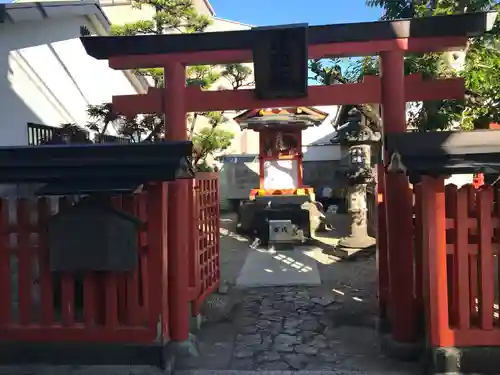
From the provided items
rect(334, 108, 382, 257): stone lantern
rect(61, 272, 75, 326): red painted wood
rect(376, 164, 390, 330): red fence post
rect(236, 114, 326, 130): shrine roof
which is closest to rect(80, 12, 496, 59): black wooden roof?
rect(376, 164, 390, 330): red fence post

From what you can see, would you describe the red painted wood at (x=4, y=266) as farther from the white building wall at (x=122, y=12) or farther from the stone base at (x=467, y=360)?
the white building wall at (x=122, y=12)

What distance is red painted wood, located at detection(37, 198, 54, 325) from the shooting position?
4.66 meters

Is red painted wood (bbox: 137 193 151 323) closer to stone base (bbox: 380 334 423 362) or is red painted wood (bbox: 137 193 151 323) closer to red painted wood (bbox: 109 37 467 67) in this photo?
red painted wood (bbox: 109 37 467 67)

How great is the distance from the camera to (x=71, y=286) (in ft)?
15.4

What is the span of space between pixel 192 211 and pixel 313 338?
7.27 ft

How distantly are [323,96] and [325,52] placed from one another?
1.56ft

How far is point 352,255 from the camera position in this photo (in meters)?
11.1

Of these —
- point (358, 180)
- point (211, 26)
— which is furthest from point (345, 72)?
point (211, 26)

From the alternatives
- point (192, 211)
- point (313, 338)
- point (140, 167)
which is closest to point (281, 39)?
point (140, 167)

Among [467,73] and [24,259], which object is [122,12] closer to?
[467,73]

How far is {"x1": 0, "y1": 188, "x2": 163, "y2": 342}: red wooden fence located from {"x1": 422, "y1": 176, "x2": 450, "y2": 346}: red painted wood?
8.28 ft

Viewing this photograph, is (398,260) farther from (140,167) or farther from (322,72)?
(322,72)

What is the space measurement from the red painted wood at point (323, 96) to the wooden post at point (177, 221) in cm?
13

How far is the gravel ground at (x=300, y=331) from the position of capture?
16.0 ft
